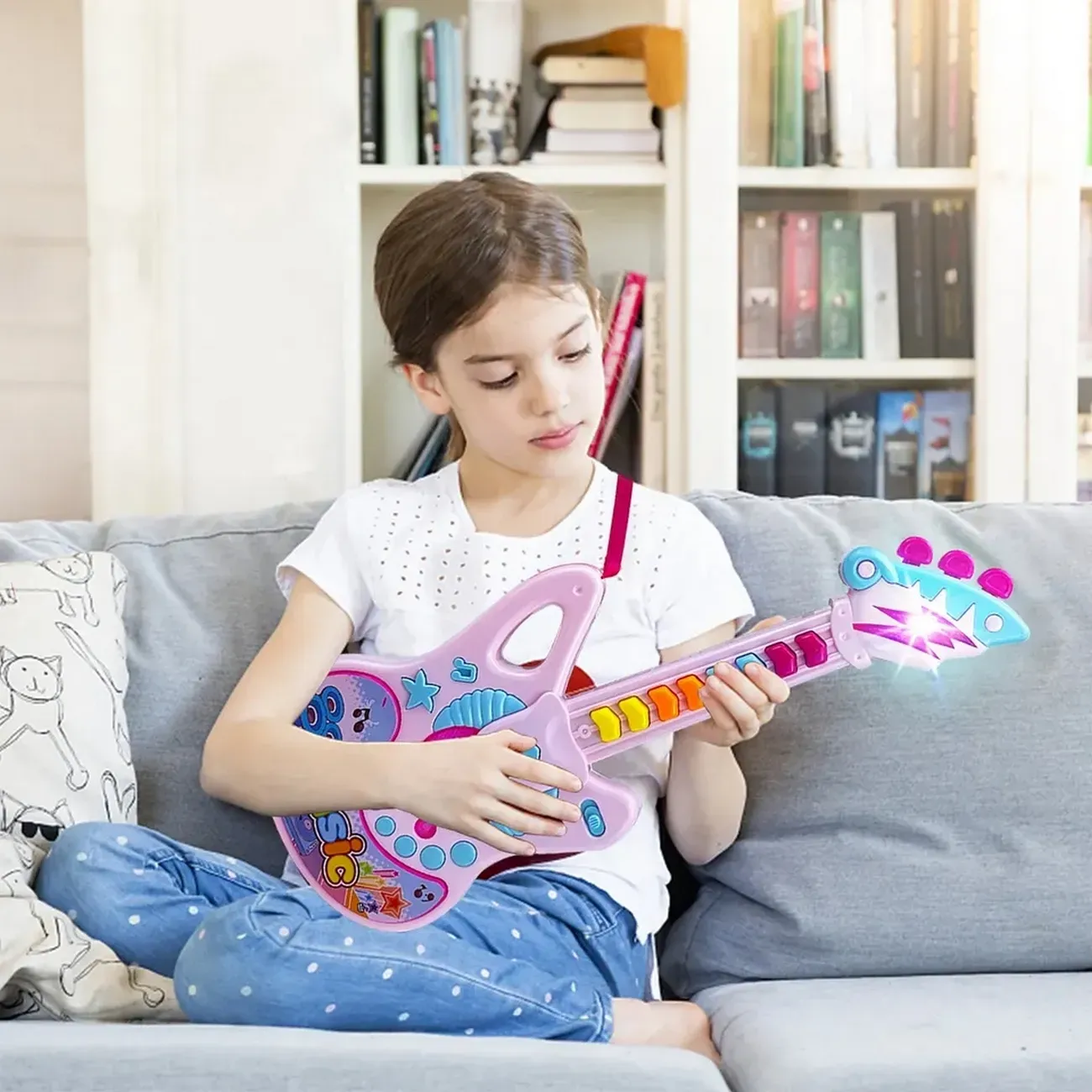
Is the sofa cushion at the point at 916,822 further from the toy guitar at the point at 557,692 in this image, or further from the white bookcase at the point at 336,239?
the white bookcase at the point at 336,239

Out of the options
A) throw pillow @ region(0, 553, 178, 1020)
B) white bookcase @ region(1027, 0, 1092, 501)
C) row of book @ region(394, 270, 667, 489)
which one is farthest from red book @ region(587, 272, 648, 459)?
throw pillow @ region(0, 553, 178, 1020)

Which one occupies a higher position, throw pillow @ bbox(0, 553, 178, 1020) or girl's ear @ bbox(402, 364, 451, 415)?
girl's ear @ bbox(402, 364, 451, 415)

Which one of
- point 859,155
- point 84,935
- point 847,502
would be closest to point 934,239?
point 859,155

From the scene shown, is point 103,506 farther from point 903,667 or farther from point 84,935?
point 903,667

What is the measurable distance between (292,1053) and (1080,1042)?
521 millimetres

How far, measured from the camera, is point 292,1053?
0.86 meters

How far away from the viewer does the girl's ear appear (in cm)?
127

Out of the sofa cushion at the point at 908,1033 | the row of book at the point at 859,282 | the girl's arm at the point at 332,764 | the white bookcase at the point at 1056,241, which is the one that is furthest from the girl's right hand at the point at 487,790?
the white bookcase at the point at 1056,241

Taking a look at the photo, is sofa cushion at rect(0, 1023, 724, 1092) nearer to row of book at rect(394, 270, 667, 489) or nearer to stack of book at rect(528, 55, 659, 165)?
row of book at rect(394, 270, 667, 489)

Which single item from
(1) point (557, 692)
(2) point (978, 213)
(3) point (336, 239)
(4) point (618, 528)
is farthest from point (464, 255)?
(2) point (978, 213)

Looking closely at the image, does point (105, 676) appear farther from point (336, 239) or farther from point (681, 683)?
point (336, 239)

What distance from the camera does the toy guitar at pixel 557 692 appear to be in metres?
1.04

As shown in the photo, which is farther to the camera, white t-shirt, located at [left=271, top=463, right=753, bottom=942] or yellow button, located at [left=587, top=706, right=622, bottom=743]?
white t-shirt, located at [left=271, top=463, right=753, bottom=942]

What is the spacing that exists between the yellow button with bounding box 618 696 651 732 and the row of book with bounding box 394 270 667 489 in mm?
960
